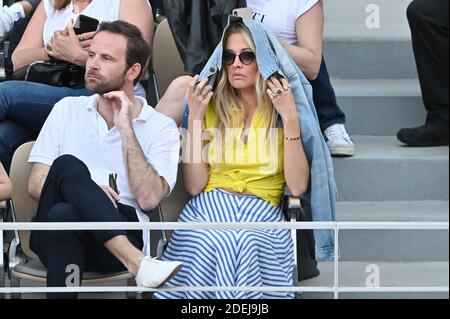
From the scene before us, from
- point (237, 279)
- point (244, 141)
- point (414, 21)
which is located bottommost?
point (237, 279)

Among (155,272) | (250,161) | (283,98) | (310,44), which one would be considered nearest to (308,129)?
(283,98)

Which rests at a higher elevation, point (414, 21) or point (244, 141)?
point (414, 21)

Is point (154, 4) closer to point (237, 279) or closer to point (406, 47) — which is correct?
point (406, 47)

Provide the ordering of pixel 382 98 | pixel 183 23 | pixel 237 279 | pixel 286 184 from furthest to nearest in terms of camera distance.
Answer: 1. pixel 382 98
2. pixel 183 23
3. pixel 286 184
4. pixel 237 279

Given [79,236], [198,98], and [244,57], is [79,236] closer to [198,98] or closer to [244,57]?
[198,98]

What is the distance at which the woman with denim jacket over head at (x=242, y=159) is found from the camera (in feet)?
17.4

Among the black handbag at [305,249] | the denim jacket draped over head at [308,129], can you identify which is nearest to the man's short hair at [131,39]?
the denim jacket draped over head at [308,129]

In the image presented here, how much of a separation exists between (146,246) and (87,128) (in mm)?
641

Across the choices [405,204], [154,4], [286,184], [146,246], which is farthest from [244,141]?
[154,4]

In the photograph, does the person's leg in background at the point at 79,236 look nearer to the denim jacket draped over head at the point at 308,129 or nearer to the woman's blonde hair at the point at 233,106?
the woman's blonde hair at the point at 233,106

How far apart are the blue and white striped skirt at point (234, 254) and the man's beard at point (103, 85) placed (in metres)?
0.66

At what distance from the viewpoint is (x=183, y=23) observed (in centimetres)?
609

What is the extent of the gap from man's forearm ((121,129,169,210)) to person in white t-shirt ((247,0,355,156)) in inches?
37.1

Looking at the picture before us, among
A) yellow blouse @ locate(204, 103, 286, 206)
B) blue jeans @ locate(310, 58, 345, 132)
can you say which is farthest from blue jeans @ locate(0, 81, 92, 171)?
blue jeans @ locate(310, 58, 345, 132)
